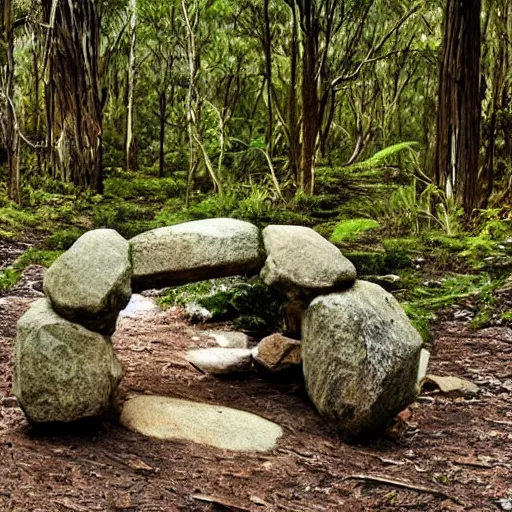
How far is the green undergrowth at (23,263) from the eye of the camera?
524cm

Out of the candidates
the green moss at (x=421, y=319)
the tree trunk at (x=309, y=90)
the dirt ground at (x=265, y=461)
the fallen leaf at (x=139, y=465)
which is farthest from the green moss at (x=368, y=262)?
the fallen leaf at (x=139, y=465)

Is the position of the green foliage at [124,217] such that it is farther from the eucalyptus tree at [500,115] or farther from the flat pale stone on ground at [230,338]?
the eucalyptus tree at [500,115]

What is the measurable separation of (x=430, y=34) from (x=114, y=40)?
717 centimetres

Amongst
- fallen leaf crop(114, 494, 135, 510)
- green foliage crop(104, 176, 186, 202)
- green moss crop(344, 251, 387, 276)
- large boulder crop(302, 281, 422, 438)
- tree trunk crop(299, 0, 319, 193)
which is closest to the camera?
fallen leaf crop(114, 494, 135, 510)

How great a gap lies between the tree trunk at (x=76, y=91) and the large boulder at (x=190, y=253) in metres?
6.79

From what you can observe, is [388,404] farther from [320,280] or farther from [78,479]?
[78,479]

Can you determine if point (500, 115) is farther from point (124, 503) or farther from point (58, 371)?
point (124, 503)

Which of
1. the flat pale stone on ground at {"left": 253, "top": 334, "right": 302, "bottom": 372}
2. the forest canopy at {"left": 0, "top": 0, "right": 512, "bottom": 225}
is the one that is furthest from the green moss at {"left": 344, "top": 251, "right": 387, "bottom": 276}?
the flat pale stone on ground at {"left": 253, "top": 334, "right": 302, "bottom": 372}

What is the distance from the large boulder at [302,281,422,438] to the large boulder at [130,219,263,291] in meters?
0.48

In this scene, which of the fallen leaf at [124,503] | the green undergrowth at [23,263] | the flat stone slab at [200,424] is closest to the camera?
the fallen leaf at [124,503]

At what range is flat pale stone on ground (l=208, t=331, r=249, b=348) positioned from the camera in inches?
166

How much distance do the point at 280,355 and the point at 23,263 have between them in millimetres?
3357

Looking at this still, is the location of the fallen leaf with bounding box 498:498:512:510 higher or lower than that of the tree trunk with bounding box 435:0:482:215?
lower

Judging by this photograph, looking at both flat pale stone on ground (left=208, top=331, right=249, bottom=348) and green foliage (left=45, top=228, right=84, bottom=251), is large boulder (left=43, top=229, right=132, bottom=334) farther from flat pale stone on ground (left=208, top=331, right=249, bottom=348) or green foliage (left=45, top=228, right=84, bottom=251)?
green foliage (left=45, top=228, right=84, bottom=251)
